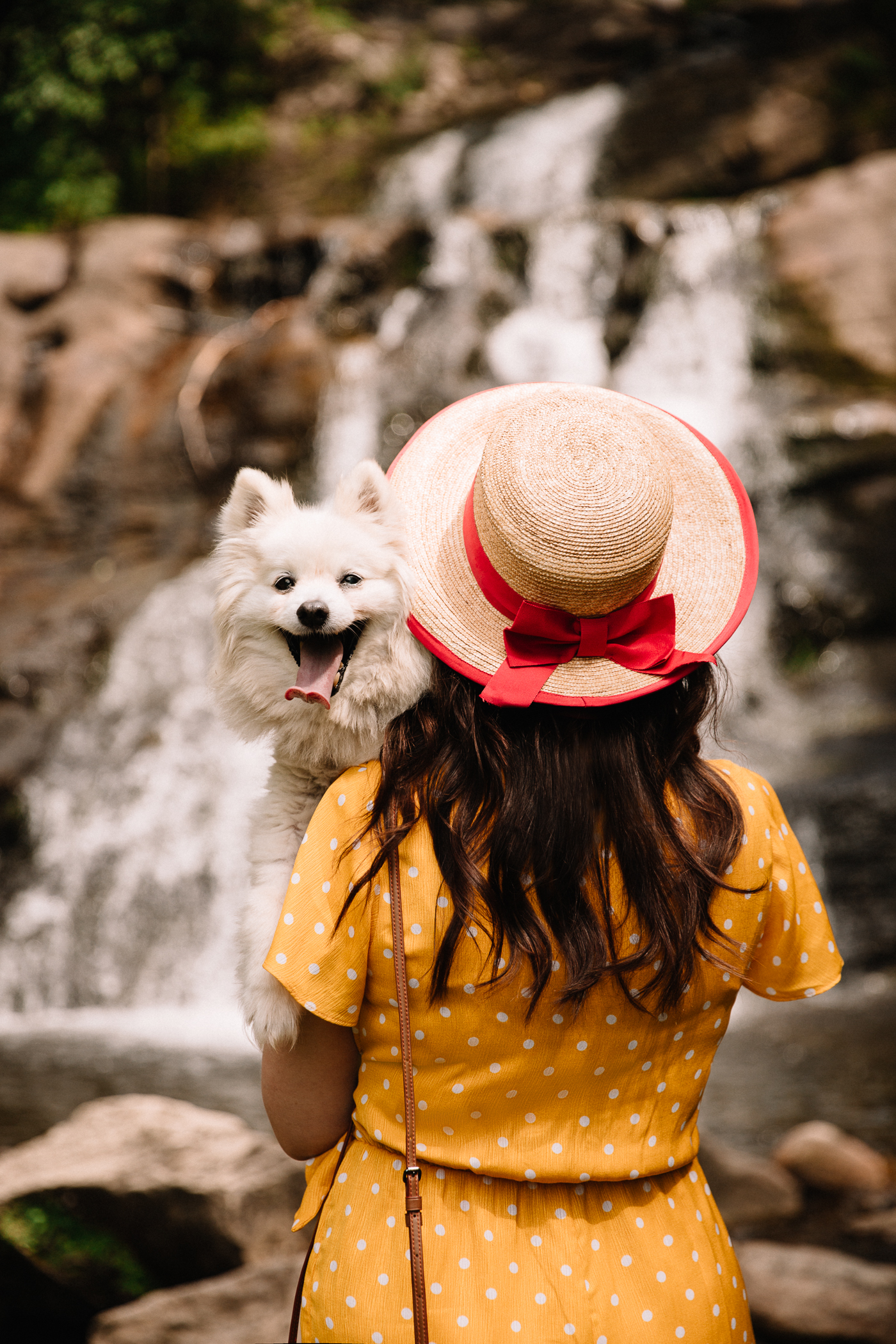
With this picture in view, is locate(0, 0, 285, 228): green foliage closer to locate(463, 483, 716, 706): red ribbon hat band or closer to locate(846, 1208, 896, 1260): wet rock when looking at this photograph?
locate(846, 1208, 896, 1260): wet rock

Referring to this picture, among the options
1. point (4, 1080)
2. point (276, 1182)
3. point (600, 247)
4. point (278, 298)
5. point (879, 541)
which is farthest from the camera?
point (278, 298)

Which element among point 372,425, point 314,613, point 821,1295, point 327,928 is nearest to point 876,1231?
point 821,1295

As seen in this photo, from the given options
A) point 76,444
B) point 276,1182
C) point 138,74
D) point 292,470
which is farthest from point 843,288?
point 138,74

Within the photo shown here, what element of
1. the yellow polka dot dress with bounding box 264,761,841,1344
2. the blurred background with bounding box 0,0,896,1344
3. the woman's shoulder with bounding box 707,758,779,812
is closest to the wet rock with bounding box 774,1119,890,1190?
the blurred background with bounding box 0,0,896,1344

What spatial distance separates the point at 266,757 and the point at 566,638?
6.50 m

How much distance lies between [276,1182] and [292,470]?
772cm

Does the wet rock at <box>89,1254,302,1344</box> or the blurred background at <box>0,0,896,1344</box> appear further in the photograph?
the blurred background at <box>0,0,896,1344</box>

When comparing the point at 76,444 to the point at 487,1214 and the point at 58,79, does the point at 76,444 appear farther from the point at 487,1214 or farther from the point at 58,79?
the point at 487,1214

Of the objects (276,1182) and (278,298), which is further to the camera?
(278,298)

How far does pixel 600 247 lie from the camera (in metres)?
10.3

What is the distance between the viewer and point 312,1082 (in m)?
1.33

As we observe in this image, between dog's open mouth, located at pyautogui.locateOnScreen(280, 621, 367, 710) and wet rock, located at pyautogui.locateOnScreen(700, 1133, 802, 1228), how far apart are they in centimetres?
306

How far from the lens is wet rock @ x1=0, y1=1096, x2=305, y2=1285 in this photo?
291 cm

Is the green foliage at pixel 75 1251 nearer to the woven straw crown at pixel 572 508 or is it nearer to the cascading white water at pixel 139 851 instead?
the woven straw crown at pixel 572 508
